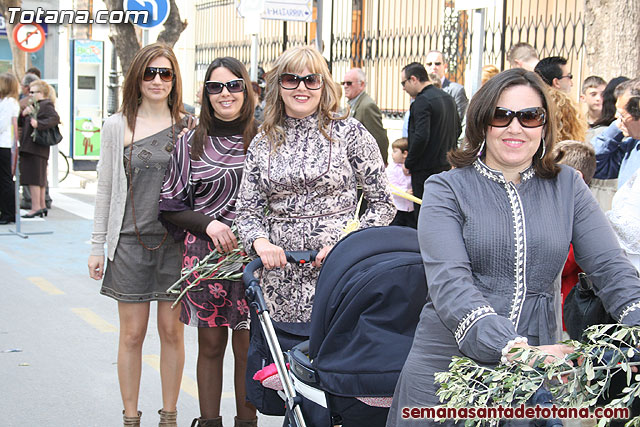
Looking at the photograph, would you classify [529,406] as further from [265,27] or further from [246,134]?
[265,27]

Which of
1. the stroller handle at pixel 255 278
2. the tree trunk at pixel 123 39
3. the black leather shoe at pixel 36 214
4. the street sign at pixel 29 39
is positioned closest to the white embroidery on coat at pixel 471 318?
the stroller handle at pixel 255 278

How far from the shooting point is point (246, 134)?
4770mm

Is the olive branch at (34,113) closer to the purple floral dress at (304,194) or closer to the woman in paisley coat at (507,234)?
the purple floral dress at (304,194)

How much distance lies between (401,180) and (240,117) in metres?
6.22

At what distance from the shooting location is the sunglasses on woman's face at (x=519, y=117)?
2.77m

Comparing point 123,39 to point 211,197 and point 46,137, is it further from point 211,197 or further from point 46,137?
point 211,197

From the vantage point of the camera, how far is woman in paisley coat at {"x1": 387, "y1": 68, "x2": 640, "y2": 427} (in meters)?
2.73

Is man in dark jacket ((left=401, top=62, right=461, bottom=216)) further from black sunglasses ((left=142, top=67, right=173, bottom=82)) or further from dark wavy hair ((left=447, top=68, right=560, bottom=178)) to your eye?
dark wavy hair ((left=447, top=68, right=560, bottom=178))

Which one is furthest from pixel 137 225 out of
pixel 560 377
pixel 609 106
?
pixel 609 106

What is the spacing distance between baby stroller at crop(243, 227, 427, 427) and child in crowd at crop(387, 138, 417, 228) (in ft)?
23.5

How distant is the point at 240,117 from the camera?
191 inches

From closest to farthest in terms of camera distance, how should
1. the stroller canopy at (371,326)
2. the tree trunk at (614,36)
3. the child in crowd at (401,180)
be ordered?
the stroller canopy at (371,326) → the tree trunk at (614,36) → the child in crowd at (401,180)

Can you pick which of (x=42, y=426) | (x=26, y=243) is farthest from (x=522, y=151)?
(x=26, y=243)

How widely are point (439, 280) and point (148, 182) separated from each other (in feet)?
8.51
